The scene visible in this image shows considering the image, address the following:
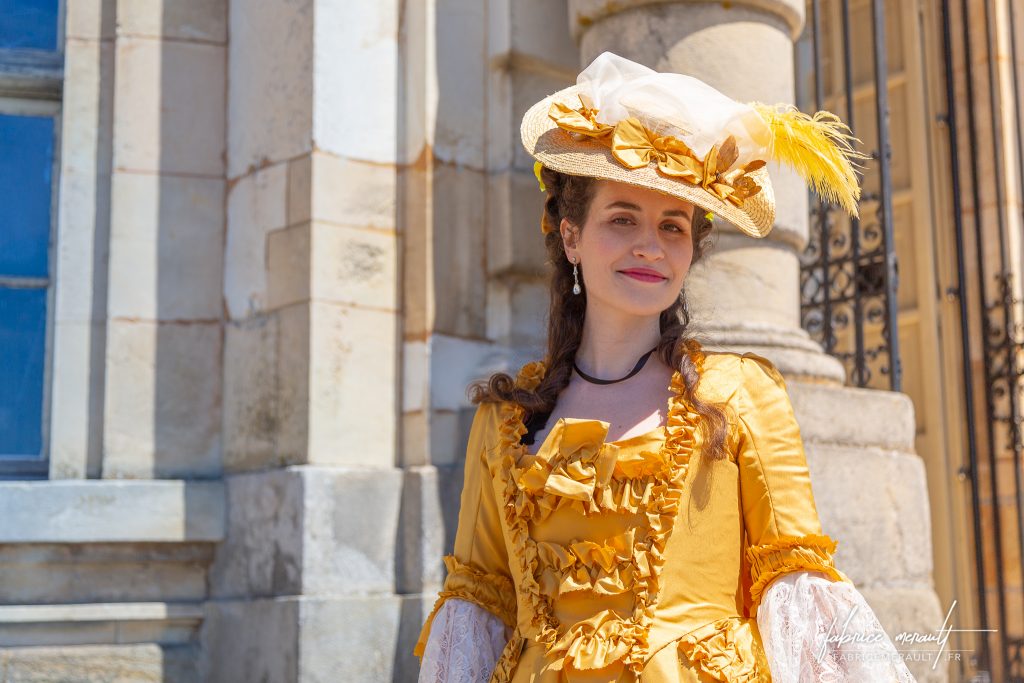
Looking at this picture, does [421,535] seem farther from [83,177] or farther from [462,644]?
[83,177]

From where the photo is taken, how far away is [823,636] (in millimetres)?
1738

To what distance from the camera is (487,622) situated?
Result: 2080mm

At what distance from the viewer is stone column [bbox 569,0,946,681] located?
10.7ft

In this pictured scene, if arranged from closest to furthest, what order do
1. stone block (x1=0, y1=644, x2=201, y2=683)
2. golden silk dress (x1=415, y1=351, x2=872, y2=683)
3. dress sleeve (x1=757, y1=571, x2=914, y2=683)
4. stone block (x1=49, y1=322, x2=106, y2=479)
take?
dress sleeve (x1=757, y1=571, x2=914, y2=683) < golden silk dress (x1=415, y1=351, x2=872, y2=683) < stone block (x1=0, y1=644, x2=201, y2=683) < stone block (x1=49, y1=322, x2=106, y2=479)

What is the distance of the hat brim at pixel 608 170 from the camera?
1943 mm

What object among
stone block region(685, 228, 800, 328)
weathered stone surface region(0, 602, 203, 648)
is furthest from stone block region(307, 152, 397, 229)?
weathered stone surface region(0, 602, 203, 648)

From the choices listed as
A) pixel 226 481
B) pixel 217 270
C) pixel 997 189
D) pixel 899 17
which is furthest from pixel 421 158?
pixel 899 17

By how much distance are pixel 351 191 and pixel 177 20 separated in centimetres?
88

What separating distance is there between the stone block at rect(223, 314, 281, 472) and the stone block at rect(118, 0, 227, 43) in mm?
967

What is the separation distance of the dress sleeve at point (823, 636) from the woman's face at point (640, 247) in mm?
517

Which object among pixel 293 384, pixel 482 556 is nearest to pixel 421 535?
pixel 293 384

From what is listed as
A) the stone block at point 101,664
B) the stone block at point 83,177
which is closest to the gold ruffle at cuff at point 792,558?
the stone block at point 101,664

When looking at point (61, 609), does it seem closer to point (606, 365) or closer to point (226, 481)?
point (226, 481)

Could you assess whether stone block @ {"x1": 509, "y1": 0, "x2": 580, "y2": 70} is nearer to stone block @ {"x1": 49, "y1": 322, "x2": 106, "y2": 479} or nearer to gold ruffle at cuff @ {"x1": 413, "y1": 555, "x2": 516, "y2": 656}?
stone block @ {"x1": 49, "y1": 322, "x2": 106, "y2": 479}
